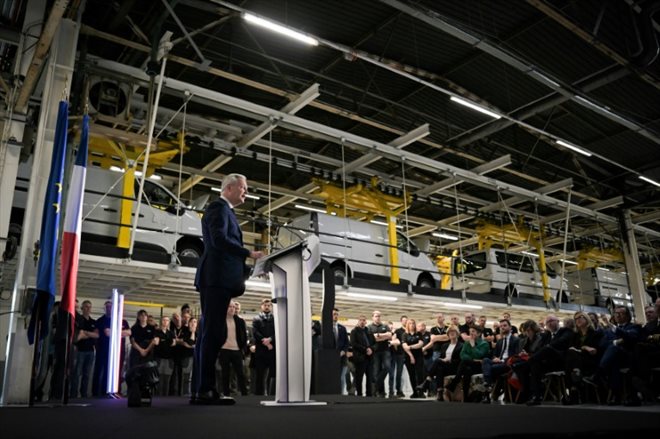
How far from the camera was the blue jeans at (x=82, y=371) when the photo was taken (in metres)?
8.13

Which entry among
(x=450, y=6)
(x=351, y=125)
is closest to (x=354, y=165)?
(x=351, y=125)

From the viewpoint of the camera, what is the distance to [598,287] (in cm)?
1700

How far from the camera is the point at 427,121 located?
1307 cm

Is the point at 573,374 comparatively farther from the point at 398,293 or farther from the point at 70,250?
the point at 70,250

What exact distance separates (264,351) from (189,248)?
2.45 meters

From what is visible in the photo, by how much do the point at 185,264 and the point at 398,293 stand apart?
5011mm

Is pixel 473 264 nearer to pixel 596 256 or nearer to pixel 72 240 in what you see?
pixel 596 256

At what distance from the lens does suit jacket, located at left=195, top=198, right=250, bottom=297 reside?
344 cm

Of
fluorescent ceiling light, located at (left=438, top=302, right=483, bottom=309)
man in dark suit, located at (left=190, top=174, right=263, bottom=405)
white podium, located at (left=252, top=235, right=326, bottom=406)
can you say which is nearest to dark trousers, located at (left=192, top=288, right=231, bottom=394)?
man in dark suit, located at (left=190, top=174, right=263, bottom=405)

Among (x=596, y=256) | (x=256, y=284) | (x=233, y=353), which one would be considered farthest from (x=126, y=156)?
(x=596, y=256)

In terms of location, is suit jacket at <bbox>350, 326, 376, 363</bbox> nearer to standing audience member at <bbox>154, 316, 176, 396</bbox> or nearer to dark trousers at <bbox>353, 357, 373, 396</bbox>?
dark trousers at <bbox>353, 357, 373, 396</bbox>

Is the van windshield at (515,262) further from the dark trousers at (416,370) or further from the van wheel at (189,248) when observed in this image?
the van wheel at (189,248)

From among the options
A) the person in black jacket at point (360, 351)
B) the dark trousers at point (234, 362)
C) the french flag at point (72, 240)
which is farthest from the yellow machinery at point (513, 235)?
the french flag at point (72, 240)

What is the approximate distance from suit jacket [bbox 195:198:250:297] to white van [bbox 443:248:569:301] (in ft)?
35.5
